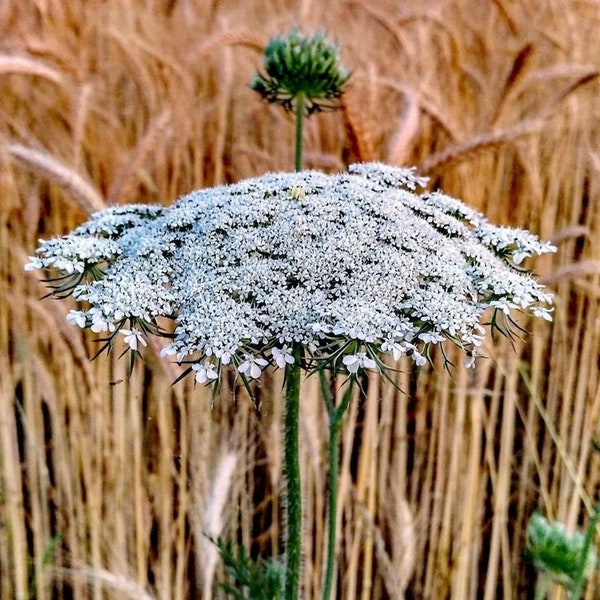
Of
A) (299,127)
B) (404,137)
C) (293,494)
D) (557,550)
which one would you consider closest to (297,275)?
(293,494)

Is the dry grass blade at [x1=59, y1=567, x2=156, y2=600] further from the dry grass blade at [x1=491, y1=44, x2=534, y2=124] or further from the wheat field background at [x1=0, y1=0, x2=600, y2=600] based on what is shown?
the dry grass blade at [x1=491, y1=44, x2=534, y2=124]

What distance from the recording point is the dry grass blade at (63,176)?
106cm

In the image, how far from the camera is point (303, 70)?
1.12 m

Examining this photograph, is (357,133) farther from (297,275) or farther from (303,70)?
(297,275)

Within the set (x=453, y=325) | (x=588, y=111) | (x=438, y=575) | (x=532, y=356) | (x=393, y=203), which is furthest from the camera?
(x=588, y=111)

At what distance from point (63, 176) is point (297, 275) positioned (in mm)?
535

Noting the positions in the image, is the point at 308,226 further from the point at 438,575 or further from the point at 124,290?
Answer: the point at 438,575

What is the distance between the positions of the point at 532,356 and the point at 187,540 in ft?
2.50

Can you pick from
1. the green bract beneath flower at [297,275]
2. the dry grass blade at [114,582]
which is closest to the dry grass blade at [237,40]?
the green bract beneath flower at [297,275]

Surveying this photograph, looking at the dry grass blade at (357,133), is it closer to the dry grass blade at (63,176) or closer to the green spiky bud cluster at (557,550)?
the dry grass blade at (63,176)

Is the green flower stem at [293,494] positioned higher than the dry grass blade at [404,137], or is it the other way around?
the dry grass blade at [404,137]

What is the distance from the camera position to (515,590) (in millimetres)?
1574

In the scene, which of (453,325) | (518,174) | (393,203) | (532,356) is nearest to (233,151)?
(518,174)

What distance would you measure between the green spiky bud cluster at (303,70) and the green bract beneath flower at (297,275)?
374 mm
